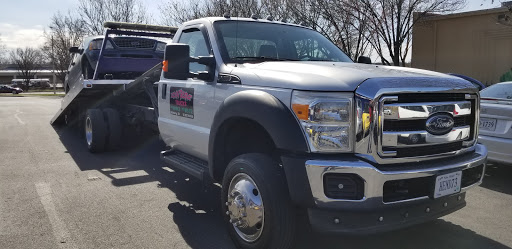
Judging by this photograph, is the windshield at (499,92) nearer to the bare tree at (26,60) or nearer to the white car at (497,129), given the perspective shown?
the white car at (497,129)

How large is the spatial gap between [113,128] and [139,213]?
3.71 meters

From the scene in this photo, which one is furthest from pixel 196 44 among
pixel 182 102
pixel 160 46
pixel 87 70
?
pixel 87 70

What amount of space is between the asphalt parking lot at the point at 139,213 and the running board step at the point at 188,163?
486 millimetres

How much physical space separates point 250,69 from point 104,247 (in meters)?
2.01

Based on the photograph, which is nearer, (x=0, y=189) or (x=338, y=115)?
(x=338, y=115)

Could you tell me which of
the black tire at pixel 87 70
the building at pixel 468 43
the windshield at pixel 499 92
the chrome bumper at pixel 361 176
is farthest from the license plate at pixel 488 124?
the building at pixel 468 43

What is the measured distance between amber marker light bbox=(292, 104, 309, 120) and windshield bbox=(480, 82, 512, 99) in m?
4.68

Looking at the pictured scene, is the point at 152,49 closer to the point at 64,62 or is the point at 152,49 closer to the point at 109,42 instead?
the point at 109,42

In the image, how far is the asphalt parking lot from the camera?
3760 mm

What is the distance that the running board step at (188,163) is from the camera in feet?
13.7

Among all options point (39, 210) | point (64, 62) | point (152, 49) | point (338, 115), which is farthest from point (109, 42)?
Result: point (64, 62)

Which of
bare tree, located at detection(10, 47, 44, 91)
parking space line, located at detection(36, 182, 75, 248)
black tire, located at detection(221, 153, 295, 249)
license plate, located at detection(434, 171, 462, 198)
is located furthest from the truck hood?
bare tree, located at detection(10, 47, 44, 91)

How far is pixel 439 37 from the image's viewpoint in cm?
2027

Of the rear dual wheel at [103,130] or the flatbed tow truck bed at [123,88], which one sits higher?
the flatbed tow truck bed at [123,88]
